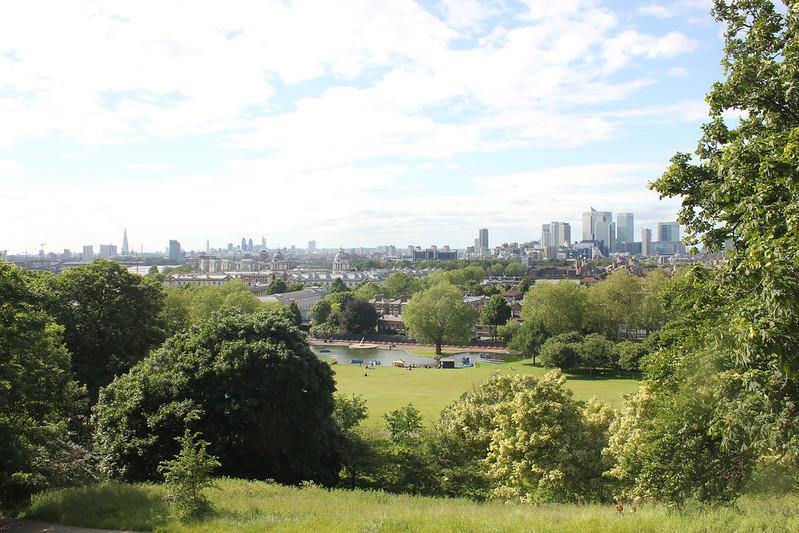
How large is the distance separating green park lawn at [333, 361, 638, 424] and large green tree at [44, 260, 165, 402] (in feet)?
35.6

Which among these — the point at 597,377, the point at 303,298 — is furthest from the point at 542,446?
the point at 303,298

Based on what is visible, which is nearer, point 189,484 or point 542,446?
point 189,484

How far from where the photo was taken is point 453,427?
1906 centimetres

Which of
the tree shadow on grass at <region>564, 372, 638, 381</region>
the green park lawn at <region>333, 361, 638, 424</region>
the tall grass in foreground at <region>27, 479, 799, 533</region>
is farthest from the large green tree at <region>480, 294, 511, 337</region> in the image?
the tall grass in foreground at <region>27, 479, 799, 533</region>

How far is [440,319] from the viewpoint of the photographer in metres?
63.7

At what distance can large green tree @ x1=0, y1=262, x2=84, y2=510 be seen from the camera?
41.3ft

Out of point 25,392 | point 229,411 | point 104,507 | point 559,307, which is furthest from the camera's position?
point 559,307

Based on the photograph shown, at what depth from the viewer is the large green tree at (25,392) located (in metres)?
12.6

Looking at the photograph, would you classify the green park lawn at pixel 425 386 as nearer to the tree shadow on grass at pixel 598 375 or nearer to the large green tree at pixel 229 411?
the tree shadow on grass at pixel 598 375

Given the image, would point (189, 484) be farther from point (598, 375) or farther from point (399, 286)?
point (399, 286)

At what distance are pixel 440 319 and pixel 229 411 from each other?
47.8 metres

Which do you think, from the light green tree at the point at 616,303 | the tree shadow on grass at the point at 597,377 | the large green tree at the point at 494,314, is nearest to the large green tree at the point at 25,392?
the tree shadow on grass at the point at 597,377

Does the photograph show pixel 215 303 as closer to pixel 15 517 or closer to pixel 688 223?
pixel 15 517

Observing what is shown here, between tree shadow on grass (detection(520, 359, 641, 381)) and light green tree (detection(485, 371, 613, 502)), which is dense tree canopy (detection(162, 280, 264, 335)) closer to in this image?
tree shadow on grass (detection(520, 359, 641, 381))
